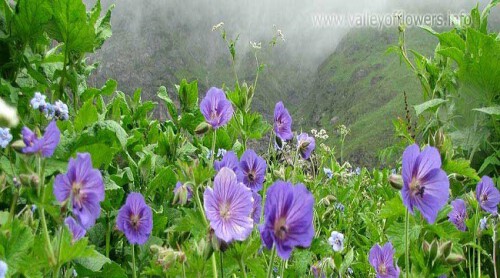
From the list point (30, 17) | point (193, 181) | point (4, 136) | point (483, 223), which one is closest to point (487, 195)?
point (483, 223)

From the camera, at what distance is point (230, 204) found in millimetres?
1428

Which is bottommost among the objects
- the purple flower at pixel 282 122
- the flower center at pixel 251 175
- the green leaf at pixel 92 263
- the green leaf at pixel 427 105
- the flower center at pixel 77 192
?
the green leaf at pixel 92 263

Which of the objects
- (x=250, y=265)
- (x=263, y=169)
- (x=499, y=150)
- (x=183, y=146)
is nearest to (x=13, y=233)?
(x=250, y=265)

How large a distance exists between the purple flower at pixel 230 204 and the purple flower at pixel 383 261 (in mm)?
961

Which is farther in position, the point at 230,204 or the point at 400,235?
the point at 400,235

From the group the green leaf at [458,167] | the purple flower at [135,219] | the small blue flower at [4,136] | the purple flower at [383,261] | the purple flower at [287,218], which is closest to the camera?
the purple flower at [287,218]

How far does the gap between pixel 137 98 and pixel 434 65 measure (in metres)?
2.05

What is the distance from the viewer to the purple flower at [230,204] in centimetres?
137

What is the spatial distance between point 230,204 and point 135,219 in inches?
26.4

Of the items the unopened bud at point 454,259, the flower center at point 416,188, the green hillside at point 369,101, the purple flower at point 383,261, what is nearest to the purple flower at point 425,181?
the flower center at point 416,188

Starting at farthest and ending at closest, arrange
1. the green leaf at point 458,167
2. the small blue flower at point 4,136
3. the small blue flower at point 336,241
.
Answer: the small blue flower at point 336,241
the green leaf at point 458,167
the small blue flower at point 4,136

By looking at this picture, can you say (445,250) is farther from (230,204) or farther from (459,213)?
(459,213)

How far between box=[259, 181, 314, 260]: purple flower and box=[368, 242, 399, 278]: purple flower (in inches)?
37.4

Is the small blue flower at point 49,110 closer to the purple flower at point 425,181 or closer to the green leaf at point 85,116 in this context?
the green leaf at point 85,116
